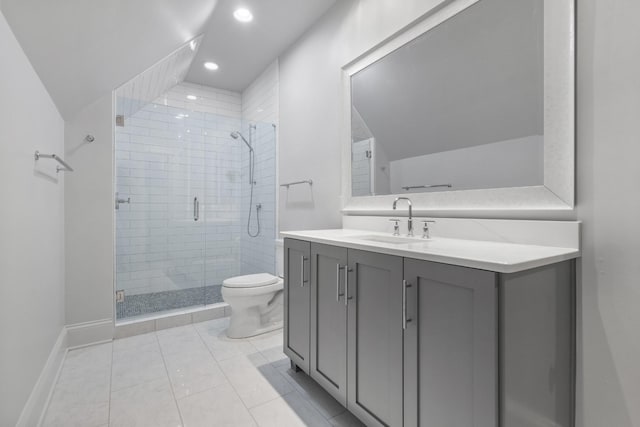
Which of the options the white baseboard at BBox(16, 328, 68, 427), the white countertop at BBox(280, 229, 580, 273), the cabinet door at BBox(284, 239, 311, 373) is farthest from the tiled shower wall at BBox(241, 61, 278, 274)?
the white countertop at BBox(280, 229, 580, 273)

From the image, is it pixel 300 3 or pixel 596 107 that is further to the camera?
pixel 300 3

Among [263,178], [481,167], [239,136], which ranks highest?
[239,136]

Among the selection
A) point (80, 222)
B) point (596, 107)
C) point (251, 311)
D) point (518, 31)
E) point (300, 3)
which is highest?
point (300, 3)

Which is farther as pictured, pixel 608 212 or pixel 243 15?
pixel 243 15

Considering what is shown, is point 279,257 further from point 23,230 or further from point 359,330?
point 23,230

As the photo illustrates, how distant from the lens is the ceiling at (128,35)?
1.35 metres

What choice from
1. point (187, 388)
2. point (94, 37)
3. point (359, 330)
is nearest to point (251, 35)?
point (94, 37)

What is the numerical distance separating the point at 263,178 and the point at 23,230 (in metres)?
2.24

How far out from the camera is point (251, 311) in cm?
256

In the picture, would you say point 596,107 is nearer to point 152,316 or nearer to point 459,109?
point 459,109

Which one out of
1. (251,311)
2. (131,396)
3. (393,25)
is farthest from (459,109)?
(131,396)

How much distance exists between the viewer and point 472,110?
1.56 meters

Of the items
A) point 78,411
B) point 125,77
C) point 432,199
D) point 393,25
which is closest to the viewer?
point 78,411

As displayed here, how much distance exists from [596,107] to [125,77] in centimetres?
283
